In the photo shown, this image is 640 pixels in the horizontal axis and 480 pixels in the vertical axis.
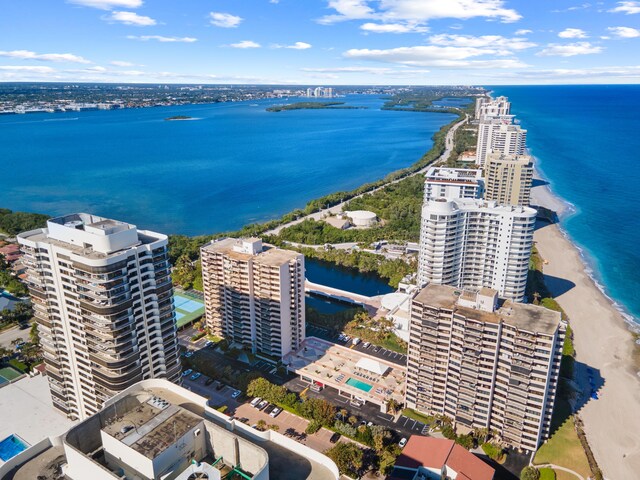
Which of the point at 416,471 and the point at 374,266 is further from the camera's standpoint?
the point at 374,266

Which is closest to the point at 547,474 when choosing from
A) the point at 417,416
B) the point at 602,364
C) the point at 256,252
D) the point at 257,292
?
the point at 417,416

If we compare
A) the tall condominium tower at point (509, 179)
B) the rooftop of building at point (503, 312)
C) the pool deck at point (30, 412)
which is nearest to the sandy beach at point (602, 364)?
the rooftop of building at point (503, 312)

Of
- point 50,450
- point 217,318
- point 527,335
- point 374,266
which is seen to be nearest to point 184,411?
point 50,450

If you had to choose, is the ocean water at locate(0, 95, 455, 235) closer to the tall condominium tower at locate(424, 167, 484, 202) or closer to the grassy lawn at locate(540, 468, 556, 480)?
the tall condominium tower at locate(424, 167, 484, 202)

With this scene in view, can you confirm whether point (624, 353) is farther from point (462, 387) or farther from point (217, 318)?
point (217, 318)

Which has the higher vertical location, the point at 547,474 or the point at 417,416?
the point at 417,416

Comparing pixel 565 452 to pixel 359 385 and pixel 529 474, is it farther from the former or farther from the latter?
pixel 359 385

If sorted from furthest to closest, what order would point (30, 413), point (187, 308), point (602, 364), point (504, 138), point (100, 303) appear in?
point (504, 138) < point (187, 308) < point (602, 364) < point (30, 413) < point (100, 303)

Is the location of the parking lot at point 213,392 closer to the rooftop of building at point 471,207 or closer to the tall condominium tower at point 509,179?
the rooftop of building at point 471,207
